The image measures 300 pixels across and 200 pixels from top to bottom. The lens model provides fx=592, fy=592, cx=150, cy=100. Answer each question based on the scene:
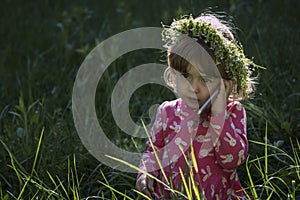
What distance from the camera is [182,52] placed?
189 centimetres

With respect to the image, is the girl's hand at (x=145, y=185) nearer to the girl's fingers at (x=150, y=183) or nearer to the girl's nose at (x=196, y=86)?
the girl's fingers at (x=150, y=183)

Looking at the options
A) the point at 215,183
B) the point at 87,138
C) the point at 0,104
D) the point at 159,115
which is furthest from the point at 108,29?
the point at 215,183

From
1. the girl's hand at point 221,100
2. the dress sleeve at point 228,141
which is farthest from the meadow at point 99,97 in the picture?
the girl's hand at point 221,100

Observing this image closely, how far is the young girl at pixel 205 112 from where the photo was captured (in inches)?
73.0

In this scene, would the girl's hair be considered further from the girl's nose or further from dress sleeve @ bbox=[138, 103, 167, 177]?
dress sleeve @ bbox=[138, 103, 167, 177]

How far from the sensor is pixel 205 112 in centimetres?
194

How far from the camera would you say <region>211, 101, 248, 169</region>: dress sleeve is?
1.86 metres

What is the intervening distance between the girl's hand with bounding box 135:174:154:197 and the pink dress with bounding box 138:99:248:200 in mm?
25

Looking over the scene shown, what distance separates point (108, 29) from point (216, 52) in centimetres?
180

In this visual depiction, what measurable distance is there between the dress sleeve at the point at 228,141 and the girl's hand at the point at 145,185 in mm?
239

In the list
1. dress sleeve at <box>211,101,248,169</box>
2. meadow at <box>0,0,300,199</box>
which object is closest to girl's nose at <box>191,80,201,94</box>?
dress sleeve at <box>211,101,248,169</box>

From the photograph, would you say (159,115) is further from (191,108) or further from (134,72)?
(134,72)

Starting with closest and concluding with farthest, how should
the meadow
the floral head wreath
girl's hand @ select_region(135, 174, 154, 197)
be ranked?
the floral head wreath
girl's hand @ select_region(135, 174, 154, 197)
the meadow

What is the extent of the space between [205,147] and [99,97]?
106cm
